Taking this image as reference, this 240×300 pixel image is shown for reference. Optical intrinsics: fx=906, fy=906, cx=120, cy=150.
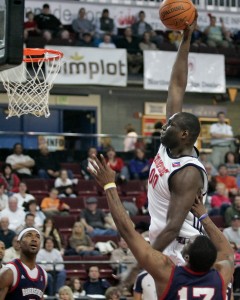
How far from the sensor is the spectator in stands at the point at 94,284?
43.0 feet

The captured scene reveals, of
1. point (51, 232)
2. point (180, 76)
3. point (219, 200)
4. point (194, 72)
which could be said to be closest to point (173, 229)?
point (180, 76)

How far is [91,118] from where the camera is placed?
75.5 ft

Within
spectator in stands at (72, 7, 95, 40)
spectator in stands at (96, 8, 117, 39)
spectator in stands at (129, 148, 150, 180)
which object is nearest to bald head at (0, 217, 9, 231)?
spectator in stands at (129, 148, 150, 180)

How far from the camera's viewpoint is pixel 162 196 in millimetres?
6297

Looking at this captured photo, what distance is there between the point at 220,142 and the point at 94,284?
666cm

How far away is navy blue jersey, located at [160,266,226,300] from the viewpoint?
197 inches

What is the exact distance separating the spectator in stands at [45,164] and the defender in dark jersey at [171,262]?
1199 centimetres

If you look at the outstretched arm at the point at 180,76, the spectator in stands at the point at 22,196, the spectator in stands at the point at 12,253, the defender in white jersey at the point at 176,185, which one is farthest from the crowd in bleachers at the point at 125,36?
the defender in white jersey at the point at 176,185

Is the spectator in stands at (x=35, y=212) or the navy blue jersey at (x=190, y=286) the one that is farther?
the spectator in stands at (x=35, y=212)

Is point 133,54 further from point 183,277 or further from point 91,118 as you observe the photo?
point 183,277

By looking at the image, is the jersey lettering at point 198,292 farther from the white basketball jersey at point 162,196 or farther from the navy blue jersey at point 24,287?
the navy blue jersey at point 24,287

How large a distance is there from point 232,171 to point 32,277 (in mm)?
10768

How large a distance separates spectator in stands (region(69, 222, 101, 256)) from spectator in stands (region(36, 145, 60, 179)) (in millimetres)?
2643

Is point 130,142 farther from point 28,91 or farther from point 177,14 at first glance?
point 177,14
